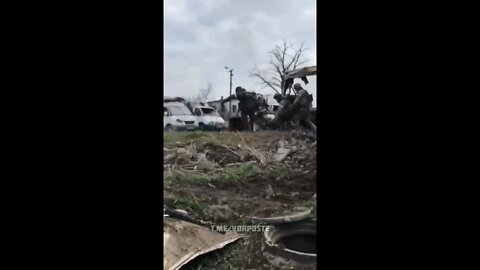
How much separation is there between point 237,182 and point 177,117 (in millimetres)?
316

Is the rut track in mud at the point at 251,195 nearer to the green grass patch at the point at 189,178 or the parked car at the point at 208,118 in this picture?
the green grass patch at the point at 189,178

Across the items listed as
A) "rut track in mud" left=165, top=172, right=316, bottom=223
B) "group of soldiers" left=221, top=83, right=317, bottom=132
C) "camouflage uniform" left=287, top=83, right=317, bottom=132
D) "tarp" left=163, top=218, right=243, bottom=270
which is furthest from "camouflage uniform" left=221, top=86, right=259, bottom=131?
"tarp" left=163, top=218, right=243, bottom=270

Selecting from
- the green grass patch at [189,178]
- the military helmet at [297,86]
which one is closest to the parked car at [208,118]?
the green grass patch at [189,178]

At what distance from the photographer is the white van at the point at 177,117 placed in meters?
1.26

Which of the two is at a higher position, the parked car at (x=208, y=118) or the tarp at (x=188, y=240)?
the parked car at (x=208, y=118)

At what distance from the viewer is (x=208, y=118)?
1362 millimetres

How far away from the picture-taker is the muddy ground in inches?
52.9

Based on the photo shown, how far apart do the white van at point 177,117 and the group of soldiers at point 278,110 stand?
126 mm

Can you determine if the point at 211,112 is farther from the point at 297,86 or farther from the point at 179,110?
the point at 297,86
